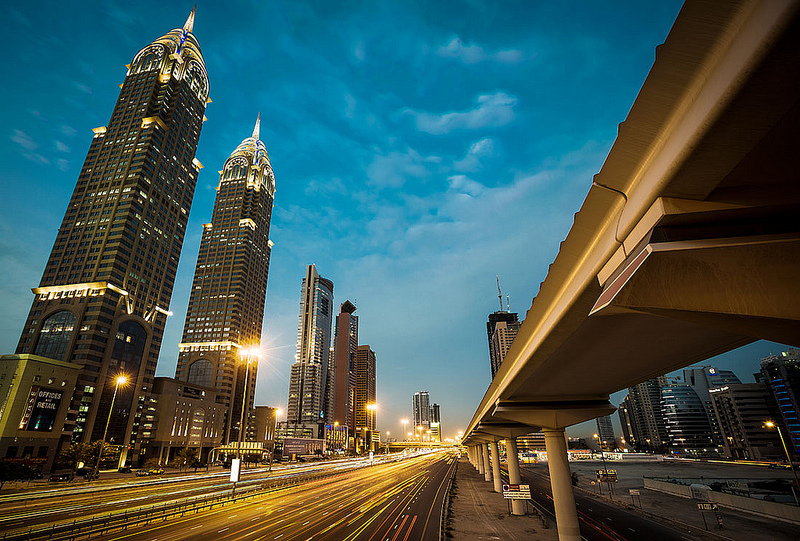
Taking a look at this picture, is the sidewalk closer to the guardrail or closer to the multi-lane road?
the multi-lane road

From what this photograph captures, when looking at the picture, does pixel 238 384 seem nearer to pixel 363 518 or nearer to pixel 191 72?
pixel 191 72

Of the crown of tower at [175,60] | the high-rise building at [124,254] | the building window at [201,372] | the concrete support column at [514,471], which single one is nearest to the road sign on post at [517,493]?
the concrete support column at [514,471]

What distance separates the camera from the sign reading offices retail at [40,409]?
71.9 meters

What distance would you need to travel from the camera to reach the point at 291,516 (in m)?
32.7

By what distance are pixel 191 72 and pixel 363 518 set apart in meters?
184

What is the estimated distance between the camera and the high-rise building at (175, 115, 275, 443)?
15675cm

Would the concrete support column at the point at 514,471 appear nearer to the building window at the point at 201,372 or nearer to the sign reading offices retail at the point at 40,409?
the sign reading offices retail at the point at 40,409

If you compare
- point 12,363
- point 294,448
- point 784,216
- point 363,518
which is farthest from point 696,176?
point 294,448

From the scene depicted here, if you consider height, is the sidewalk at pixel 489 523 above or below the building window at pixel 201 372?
below

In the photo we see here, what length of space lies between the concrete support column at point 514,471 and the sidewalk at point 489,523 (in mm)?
888

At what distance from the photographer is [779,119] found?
3590mm

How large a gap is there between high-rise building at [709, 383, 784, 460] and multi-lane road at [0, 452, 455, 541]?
16593 cm

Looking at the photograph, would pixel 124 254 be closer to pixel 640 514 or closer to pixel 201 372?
pixel 201 372

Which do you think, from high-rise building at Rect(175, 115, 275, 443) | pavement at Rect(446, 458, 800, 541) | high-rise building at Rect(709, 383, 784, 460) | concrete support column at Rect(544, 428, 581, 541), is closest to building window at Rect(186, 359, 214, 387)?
high-rise building at Rect(175, 115, 275, 443)
